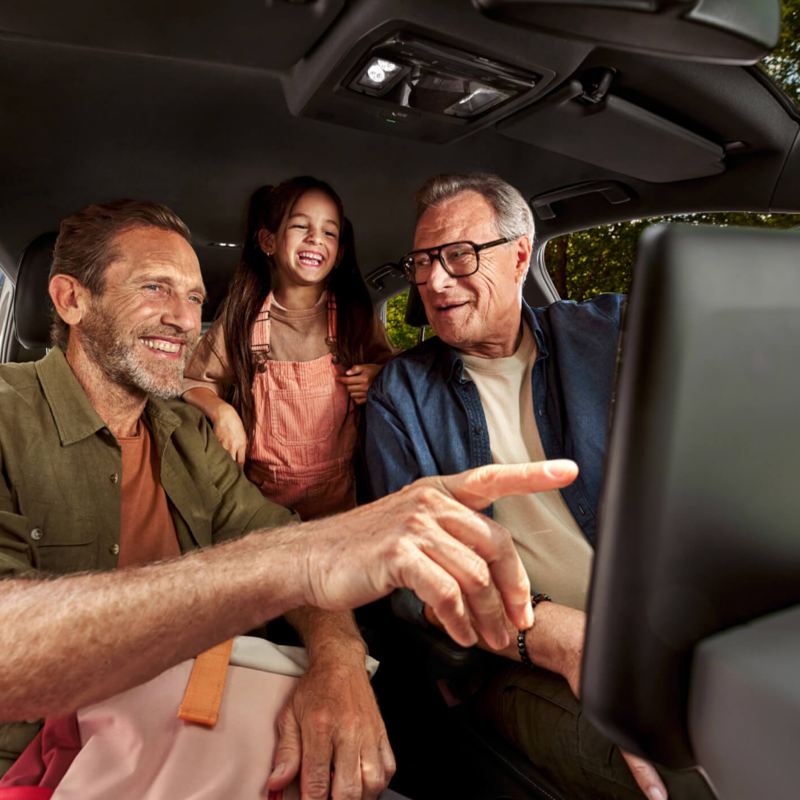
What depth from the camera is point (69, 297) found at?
1773 mm

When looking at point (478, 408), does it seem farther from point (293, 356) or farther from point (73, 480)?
point (73, 480)

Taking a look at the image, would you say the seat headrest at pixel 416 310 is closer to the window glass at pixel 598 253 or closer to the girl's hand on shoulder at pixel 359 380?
the girl's hand on shoulder at pixel 359 380

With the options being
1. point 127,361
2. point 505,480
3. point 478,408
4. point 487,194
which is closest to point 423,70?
point 487,194

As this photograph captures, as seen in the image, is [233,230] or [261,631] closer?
[261,631]

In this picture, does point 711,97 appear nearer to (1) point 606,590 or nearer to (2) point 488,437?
(2) point 488,437

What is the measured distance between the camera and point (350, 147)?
2088mm

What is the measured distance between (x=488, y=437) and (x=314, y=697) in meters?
0.80

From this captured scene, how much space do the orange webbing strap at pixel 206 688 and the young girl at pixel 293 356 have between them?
0.89 metres

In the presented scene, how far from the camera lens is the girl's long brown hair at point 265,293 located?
2.10 meters

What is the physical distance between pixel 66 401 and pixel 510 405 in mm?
1010

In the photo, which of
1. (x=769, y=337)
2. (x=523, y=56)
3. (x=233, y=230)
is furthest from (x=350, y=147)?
(x=769, y=337)

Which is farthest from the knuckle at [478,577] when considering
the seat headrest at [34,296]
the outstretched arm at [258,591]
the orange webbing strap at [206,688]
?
the seat headrest at [34,296]

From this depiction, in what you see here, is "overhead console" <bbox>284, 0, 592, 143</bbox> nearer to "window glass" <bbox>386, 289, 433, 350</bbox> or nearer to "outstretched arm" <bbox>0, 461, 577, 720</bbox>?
"outstretched arm" <bbox>0, 461, 577, 720</bbox>

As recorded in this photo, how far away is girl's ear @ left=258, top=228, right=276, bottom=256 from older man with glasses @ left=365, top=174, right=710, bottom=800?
1.47 ft
